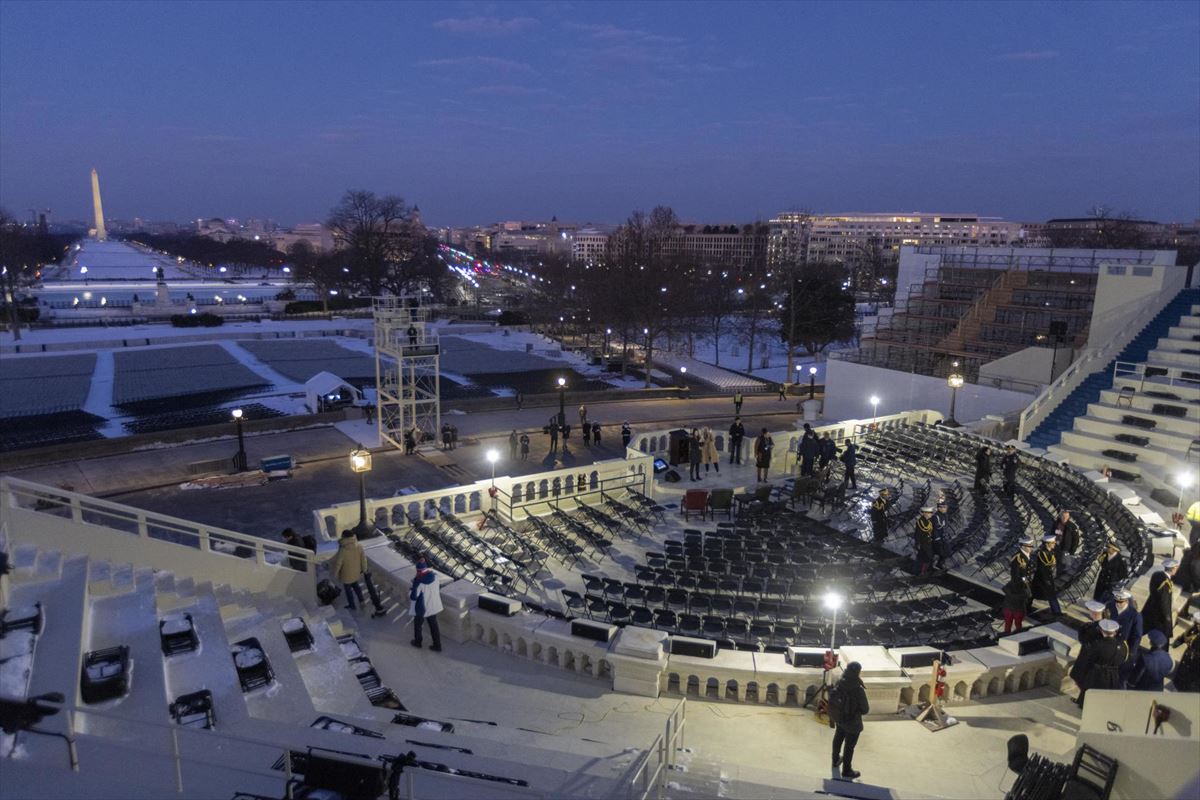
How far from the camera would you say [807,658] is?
28.8ft

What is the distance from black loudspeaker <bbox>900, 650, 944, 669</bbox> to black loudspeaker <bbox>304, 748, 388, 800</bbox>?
21.0 feet

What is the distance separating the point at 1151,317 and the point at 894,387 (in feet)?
30.3

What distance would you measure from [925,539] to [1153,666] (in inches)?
209

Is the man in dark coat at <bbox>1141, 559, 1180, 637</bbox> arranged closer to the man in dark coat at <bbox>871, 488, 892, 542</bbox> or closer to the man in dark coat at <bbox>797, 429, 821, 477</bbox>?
the man in dark coat at <bbox>871, 488, 892, 542</bbox>

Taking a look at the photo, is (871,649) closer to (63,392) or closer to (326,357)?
(63,392)

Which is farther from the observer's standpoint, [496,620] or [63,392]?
[63,392]

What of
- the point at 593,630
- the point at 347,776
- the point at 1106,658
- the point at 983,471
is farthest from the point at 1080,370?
the point at 347,776

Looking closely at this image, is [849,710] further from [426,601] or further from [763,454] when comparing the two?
[763,454]

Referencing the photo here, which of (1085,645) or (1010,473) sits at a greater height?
(1085,645)

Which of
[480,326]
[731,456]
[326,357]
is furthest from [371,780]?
[480,326]

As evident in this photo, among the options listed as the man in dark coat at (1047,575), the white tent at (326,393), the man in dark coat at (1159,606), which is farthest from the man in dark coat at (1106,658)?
the white tent at (326,393)

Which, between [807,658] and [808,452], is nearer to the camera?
[807,658]

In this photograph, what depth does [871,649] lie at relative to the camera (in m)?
8.98

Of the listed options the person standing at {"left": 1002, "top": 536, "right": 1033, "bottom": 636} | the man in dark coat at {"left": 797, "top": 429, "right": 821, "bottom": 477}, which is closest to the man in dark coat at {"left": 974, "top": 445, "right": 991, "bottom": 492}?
the man in dark coat at {"left": 797, "top": 429, "right": 821, "bottom": 477}
